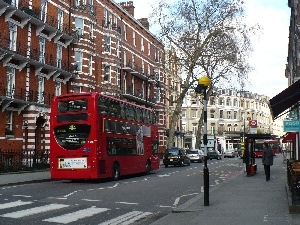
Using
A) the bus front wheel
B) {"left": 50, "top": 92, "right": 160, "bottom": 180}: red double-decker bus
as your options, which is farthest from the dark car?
{"left": 50, "top": 92, "right": 160, "bottom": 180}: red double-decker bus

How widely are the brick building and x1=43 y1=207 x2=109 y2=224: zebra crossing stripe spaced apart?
20.9 m

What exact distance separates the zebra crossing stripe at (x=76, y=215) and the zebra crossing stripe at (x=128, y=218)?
81 centimetres

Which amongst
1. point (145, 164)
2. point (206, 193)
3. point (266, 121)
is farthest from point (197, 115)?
point (206, 193)

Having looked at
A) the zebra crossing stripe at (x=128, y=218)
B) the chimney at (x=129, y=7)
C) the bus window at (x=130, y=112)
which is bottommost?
the zebra crossing stripe at (x=128, y=218)

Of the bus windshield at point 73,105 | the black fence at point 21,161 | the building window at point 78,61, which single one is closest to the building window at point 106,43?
the building window at point 78,61

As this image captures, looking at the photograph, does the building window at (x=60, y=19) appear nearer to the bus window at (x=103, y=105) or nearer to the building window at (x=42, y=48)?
the building window at (x=42, y=48)

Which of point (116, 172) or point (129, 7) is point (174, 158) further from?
point (129, 7)

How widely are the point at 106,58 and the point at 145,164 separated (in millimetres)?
22600

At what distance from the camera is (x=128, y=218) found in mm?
10281

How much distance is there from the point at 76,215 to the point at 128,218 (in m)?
1.32

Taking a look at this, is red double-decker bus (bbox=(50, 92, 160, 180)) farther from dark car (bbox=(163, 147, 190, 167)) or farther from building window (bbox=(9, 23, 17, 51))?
dark car (bbox=(163, 147, 190, 167))

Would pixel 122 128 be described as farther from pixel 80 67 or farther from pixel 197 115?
pixel 197 115

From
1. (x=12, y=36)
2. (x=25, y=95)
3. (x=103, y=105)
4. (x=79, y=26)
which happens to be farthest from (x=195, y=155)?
(x=103, y=105)

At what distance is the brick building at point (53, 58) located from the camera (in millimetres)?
32312
